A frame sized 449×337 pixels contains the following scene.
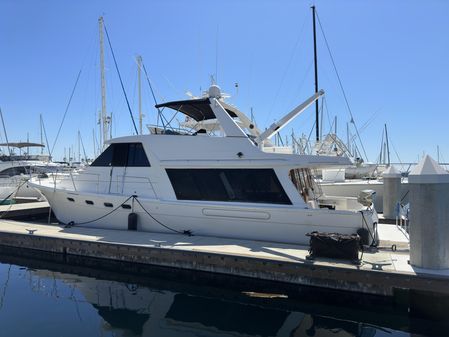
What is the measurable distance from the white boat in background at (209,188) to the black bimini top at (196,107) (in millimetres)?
28

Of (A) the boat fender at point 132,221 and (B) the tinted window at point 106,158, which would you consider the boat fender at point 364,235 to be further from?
(B) the tinted window at point 106,158

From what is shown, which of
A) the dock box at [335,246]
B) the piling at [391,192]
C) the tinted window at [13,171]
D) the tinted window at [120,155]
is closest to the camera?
the dock box at [335,246]

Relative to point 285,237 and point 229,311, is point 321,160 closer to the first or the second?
point 285,237

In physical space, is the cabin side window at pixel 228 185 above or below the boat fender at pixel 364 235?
above

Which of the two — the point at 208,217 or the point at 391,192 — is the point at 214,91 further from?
the point at 391,192

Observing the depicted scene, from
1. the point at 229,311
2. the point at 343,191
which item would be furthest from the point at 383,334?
the point at 343,191

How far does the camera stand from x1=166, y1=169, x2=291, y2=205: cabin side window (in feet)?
26.8

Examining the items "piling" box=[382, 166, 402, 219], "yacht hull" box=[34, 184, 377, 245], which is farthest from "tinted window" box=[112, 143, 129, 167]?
"piling" box=[382, 166, 402, 219]

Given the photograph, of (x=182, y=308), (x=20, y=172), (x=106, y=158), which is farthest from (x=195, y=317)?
(x=20, y=172)

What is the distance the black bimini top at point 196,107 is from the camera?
9281 millimetres

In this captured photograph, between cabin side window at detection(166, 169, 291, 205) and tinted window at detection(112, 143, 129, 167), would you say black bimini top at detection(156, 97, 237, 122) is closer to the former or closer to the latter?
tinted window at detection(112, 143, 129, 167)

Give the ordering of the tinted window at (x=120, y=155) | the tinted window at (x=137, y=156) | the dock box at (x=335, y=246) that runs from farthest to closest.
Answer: the tinted window at (x=120, y=155) < the tinted window at (x=137, y=156) < the dock box at (x=335, y=246)

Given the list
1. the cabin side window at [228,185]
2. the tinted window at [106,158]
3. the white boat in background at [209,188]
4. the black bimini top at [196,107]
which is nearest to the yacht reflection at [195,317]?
the white boat in background at [209,188]

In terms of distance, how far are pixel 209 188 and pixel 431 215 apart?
15.6 ft
